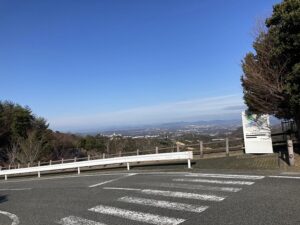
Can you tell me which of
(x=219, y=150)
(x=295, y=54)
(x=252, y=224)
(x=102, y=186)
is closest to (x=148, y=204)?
(x=252, y=224)

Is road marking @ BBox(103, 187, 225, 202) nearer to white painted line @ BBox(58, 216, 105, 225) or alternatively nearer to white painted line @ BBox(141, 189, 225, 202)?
white painted line @ BBox(141, 189, 225, 202)

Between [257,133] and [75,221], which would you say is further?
[257,133]

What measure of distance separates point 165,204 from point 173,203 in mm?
194

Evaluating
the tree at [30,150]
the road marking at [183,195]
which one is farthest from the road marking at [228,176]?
the tree at [30,150]

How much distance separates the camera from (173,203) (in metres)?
9.18

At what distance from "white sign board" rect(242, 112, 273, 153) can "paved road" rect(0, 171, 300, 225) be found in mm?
5675

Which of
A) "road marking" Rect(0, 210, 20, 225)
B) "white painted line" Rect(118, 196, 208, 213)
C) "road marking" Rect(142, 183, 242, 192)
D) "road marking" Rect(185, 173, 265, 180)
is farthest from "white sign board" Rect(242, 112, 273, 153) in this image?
"road marking" Rect(0, 210, 20, 225)

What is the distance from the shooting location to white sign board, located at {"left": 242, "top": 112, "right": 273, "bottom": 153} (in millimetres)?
18109

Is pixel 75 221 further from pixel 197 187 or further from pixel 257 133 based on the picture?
pixel 257 133

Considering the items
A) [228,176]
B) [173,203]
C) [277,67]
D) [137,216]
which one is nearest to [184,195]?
[173,203]

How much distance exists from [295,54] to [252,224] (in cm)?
1116

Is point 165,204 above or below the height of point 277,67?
below

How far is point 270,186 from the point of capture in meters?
10.1

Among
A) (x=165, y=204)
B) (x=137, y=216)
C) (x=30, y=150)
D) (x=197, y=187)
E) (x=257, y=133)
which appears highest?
(x=30, y=150)
